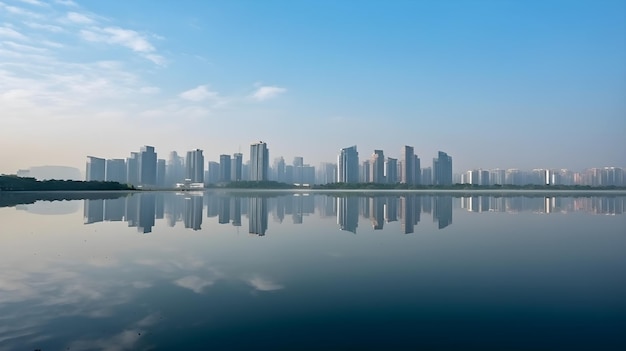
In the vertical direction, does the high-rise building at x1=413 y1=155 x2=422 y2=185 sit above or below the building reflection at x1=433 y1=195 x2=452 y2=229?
above

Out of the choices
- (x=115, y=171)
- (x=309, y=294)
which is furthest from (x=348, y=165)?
(x=309, y=294)

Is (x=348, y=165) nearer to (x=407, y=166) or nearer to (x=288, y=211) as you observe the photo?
(x=407, y=166)

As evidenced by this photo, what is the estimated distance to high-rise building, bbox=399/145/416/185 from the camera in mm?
176500

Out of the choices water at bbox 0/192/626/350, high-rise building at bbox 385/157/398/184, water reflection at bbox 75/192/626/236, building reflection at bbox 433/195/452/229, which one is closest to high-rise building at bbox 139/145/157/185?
high-rise building at bbox 385/157/398/184

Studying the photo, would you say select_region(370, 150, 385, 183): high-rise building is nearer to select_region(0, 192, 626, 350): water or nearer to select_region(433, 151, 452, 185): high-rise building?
select_region(433, 151, 452, 185): high-rise building

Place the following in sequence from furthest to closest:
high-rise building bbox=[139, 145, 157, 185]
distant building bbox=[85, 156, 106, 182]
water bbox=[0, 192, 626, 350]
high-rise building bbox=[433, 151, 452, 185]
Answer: high-rise building bbox=[433, 151, 452, 185] < distant building bbox=[85, 156, 106, 182] < high-rise building bbox=[139, 145, 157, 185] < water bbox=[0, 192, 626, 350]

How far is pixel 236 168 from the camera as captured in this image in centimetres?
19150

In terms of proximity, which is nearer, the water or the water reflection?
the water

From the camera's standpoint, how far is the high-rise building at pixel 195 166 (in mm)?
176750

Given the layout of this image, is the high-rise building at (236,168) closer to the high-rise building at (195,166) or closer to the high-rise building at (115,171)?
the high-rise building at (195,166)

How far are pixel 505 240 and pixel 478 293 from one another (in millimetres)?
9791

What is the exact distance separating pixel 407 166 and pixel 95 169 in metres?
131

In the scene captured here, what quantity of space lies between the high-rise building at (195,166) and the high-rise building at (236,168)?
56.7 ft

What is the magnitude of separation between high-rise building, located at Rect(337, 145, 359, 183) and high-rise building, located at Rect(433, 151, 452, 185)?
123 feet
